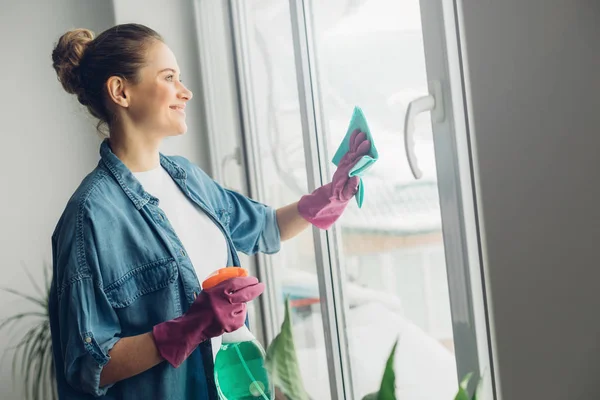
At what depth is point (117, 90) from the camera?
47.9 inches

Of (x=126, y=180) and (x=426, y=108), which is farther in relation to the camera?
A: (x=126, y=180)

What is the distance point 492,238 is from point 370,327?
0.64 m

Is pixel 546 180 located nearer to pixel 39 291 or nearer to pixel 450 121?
pixel 450 121

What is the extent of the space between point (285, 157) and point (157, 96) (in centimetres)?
57

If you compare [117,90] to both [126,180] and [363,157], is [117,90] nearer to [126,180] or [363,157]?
[126,180]

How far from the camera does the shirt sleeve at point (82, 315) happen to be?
107cm

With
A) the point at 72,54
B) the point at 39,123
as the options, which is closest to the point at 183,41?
the point at 39,123

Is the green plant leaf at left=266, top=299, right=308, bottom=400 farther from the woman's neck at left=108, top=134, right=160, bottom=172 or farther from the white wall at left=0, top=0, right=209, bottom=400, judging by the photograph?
the white wall at left=0, top=0, right=209, bottom=400

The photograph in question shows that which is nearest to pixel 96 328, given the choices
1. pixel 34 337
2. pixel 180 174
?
pixel 180 174

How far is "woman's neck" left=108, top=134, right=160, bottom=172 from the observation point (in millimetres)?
1250

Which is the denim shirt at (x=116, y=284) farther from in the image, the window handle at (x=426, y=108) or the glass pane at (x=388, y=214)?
the window handle at (x=426, y=108)

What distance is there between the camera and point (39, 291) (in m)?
2.12

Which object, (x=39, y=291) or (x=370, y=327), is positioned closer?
(x=370, y=327)

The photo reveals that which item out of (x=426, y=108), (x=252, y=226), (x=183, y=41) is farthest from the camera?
(x=183, y=41)
